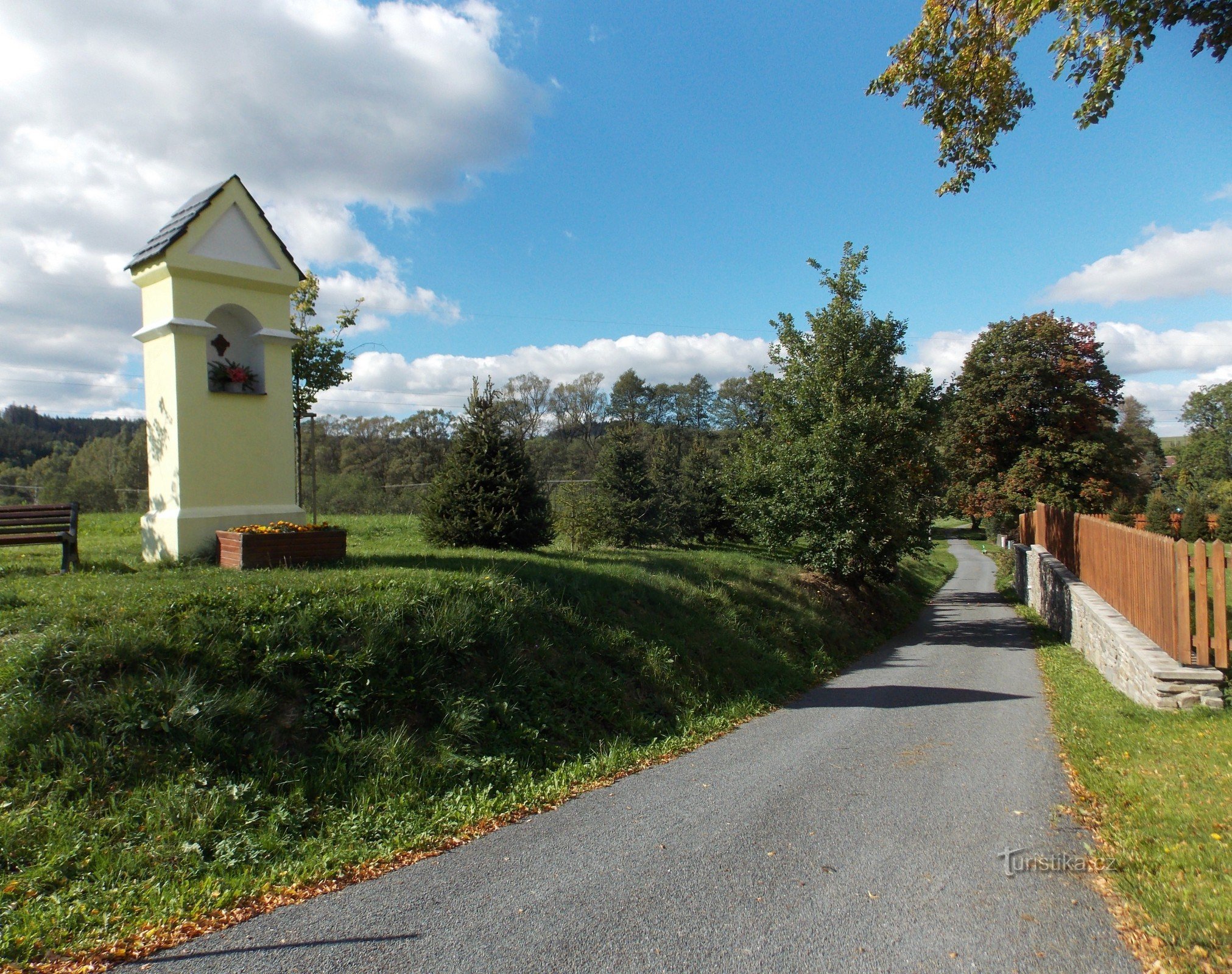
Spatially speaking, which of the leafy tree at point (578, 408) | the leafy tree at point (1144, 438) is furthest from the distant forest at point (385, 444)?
the leafy tree at point (1144, 438)

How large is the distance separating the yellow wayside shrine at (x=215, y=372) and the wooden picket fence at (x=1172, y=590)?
33.6 feet

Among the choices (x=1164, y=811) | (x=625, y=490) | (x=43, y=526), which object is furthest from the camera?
(x=625, y=490)

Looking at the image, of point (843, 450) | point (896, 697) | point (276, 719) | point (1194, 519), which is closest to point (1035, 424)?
point (1194, 519)

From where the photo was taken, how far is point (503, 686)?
6.49 meters

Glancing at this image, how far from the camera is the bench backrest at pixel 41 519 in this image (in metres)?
7.90

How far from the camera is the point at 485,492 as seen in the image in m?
12.2

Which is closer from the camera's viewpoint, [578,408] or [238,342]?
[238,342]

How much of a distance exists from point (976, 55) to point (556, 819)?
8711 mm

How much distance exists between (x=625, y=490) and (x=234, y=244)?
1279 cm

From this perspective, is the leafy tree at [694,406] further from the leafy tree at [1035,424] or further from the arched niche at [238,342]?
the arched niche at [238,342]

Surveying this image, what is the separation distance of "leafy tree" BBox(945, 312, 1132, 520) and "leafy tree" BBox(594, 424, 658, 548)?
71.4ft

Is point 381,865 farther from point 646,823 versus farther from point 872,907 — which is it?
point 872,907

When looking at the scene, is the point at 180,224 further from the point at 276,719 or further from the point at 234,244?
the point at 276,719

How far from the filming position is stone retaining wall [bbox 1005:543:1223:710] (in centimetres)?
739
